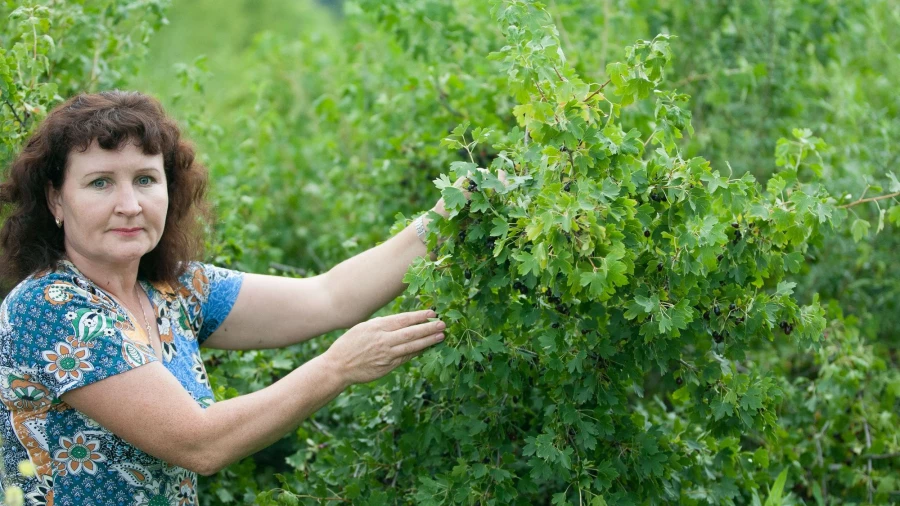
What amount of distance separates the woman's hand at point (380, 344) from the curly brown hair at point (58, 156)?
60cm

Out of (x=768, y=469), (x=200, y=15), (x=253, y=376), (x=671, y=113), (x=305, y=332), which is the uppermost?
(x=671, y=113)

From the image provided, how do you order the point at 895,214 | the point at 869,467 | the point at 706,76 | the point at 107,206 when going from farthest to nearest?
1. the point at 706,76
2. the point at 869,467
3. the point at 895,214
4. the point at 107,206

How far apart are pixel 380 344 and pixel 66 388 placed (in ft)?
2.28

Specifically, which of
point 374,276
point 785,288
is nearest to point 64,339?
point 374,276

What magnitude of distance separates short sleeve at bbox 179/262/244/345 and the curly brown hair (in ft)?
0.32

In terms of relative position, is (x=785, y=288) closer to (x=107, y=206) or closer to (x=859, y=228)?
(x=859, y=228)

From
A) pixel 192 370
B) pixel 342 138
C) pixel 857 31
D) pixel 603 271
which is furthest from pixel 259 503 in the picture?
pixel 857 31

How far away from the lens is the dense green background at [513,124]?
118 inches

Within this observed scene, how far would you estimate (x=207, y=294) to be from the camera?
255cm

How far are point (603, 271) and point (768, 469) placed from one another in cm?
141

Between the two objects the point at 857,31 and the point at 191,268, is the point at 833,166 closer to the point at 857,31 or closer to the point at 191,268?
the point at 857,31

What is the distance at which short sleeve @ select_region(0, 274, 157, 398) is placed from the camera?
2055mm

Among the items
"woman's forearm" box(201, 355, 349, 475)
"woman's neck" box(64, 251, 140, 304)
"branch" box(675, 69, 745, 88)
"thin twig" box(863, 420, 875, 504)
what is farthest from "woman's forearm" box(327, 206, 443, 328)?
"branch" box(675, 69, 745, 88)

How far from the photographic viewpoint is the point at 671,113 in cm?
221
